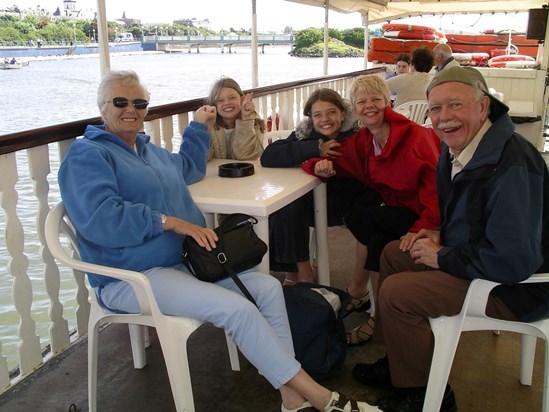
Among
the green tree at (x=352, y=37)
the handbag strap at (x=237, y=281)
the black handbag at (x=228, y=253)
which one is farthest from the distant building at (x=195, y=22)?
the green tree at (x=352, y=37)

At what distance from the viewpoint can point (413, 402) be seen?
1.86 m

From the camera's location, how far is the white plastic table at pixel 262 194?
6.32 ft

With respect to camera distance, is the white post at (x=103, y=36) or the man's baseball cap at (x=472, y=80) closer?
the man's baseball cap at (x=472, y=80)

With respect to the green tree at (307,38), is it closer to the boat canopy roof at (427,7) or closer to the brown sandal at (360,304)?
the boat canopy roof at (427,7)

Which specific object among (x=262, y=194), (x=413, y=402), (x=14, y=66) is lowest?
(x=413, y=402)

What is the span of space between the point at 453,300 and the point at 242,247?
733 millimetres

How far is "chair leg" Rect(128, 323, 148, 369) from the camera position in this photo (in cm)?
221

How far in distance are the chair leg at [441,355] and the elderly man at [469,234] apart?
4 centimetres

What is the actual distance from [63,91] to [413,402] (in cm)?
511

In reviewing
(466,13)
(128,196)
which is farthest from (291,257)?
(466,13)

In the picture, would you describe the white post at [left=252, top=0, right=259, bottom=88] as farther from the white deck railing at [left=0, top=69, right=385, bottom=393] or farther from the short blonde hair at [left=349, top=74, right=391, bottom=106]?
the short blonde hair at [left=349, top=74, right=391, bottom=106]

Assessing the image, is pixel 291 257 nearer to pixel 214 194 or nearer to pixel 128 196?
pixel 214 194

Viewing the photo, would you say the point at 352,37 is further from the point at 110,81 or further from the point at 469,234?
the point at 469,234

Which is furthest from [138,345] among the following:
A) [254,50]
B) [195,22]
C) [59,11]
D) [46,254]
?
[254,50]
